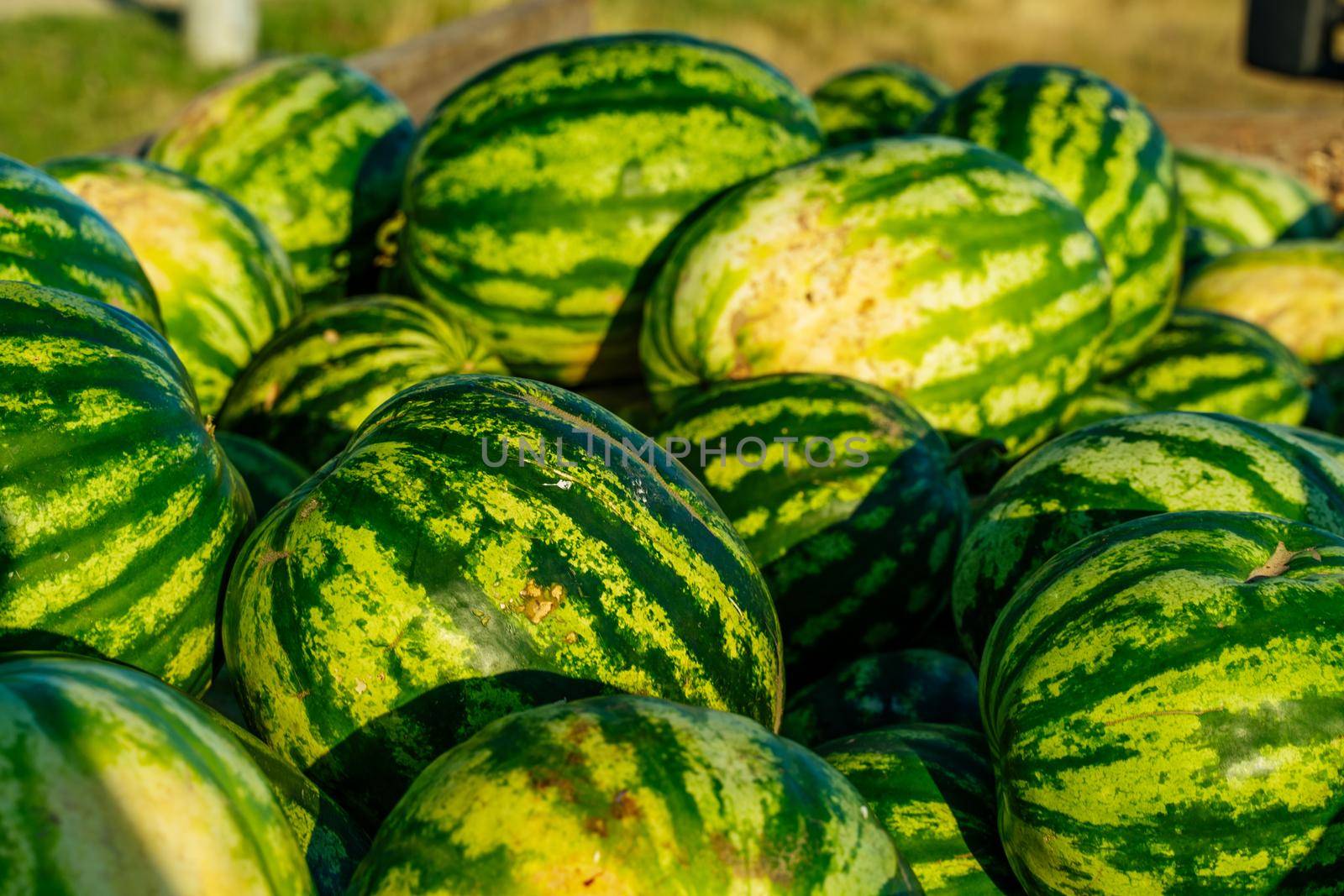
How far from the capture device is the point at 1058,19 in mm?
16453

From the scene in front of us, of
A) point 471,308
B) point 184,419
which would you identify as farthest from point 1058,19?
point 184,419

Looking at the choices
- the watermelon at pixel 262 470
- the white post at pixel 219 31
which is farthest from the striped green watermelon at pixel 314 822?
the white post at pixel 219 31

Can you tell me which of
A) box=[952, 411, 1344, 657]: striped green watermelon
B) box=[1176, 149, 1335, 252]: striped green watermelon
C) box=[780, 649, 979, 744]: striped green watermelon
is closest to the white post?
box=[1176, 149, 1335, 252]: striped green watermelon

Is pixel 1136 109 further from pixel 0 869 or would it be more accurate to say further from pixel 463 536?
pixel 0 869

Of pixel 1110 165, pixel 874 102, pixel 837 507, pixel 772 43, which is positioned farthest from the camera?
pixel 772 43

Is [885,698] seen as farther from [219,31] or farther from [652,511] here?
[219,31]

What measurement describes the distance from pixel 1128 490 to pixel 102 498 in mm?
1733

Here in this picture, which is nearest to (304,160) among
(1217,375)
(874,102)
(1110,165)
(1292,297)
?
(874,102)

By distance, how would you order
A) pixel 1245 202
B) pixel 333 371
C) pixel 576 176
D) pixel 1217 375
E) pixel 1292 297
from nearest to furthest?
pixel 333 371 < pixel 576 176 < pixel 1217 375 < pixel 1292 297 < pixel 1245 202

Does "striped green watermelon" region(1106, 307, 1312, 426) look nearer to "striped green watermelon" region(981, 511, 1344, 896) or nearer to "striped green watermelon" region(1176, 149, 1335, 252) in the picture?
"striped green watermelon" region(1176, 149, 1335, 252)

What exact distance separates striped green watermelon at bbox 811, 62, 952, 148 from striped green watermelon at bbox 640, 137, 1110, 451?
4.69 ft

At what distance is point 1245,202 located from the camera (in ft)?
17.2

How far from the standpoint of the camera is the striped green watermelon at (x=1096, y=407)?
124 inches

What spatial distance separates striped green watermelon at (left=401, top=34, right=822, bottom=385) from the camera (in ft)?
10.4
